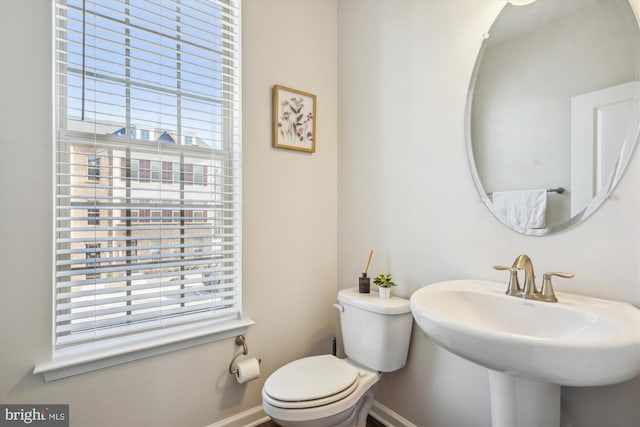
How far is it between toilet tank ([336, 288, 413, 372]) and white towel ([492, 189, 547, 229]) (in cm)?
59

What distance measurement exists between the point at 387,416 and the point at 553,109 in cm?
162

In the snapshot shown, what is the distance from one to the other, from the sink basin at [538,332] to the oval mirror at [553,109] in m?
0.29

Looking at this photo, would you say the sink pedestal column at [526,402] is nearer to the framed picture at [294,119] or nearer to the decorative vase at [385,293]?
the decorative vase at [385,293]

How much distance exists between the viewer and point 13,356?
113cm

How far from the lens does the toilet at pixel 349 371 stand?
1206 mm

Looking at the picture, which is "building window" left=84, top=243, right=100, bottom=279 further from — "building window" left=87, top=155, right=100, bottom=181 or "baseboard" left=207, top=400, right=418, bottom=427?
"baseboard" left=207, top=400, right=418, bottom=427

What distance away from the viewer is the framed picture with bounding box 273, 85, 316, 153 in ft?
5.67

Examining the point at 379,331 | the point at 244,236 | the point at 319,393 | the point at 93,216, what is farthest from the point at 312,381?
the point at 93,216

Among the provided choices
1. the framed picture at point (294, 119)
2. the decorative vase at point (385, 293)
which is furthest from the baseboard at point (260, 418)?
the framed picture at point (294, 119)

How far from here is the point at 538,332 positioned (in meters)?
0.97

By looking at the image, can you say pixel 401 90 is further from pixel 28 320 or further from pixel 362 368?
pixel 28 320

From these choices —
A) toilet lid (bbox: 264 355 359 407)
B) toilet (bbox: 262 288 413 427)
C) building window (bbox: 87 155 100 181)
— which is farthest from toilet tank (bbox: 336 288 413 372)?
building window (bbox: 87 155 100 181)

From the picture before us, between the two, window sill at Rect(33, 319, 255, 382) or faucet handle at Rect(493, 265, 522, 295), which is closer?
faucet handle at Rect(493, 265, 522, 295)

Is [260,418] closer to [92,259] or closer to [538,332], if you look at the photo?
[92,259]
